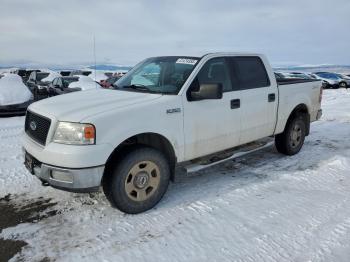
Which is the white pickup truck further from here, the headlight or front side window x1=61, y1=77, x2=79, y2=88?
front side window x1=61, y1=77, x2=79, y2=88

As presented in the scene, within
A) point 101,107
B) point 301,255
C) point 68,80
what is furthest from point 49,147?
point 68,80

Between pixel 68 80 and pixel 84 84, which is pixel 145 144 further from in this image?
pixel 68 80

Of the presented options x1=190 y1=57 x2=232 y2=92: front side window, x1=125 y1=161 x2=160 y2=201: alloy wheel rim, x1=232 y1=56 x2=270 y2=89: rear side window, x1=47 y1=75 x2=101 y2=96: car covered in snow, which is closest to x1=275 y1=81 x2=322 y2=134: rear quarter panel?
x1=232 y1=56 x2=270 y2=89: rear side window

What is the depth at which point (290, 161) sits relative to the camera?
18.9 ft

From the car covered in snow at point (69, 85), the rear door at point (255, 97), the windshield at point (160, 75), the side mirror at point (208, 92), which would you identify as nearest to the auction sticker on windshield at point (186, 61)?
the windshield at point (160, 75)

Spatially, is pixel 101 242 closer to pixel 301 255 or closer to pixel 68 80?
pixel 301 255

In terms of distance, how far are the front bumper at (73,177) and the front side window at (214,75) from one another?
1.60 meters

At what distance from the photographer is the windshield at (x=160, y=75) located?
4227mm

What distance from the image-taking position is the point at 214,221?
12.0ft

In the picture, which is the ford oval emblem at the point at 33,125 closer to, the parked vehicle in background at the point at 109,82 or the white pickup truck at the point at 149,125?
the white pickup truck at the point at 149,125

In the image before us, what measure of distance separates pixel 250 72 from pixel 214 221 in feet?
8.20

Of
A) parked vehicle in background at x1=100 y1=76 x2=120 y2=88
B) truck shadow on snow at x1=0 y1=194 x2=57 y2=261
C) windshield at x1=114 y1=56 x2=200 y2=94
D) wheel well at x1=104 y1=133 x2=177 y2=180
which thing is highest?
windshield at x1=114 y1=56 x2=200 y2=94

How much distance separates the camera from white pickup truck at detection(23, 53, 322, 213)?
134 inches

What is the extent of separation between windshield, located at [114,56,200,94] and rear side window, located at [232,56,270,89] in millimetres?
818
